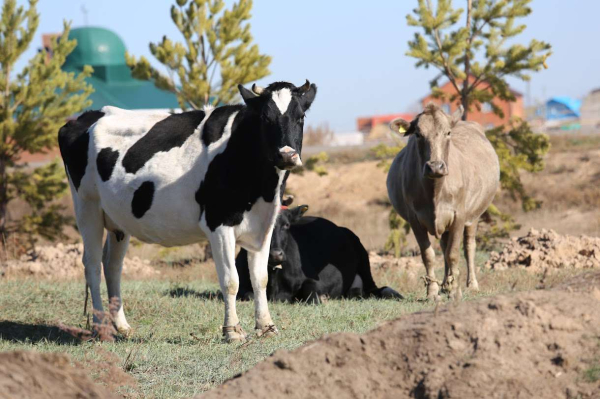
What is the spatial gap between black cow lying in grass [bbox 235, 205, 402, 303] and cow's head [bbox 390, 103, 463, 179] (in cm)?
211

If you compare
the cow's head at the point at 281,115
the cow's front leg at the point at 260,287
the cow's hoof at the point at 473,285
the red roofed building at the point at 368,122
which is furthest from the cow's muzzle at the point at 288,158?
the red roofed building at the point at 368,122

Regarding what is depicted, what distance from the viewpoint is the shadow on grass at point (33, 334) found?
341 inches

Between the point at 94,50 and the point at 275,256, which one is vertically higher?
the point at 94,50

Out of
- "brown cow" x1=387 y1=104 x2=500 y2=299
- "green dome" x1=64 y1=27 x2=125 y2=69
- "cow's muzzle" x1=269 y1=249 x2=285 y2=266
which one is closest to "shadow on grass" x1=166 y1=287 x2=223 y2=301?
"cow's muzzle" x1=269 y1=249 x2=285 y2=266

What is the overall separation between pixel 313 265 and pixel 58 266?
6046 millimetres

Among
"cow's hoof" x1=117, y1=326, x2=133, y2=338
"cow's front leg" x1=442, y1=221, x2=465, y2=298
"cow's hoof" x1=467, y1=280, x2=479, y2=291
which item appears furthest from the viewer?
"cow's hoof" x1=467, y1=280, x2=479, y2=291

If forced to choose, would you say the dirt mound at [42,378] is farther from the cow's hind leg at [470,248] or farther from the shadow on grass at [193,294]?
the cow's hind leg at [470,248]

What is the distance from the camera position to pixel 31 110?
783 inches

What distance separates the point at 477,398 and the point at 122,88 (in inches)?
1635

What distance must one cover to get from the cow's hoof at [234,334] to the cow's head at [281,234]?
2.59 meters

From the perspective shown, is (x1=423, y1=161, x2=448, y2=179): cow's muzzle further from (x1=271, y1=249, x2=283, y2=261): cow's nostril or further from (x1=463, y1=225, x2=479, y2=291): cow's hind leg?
(x1=463, y1=225, x2=479, y2=291): cow's hind leg

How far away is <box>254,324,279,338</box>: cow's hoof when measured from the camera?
7.98 m

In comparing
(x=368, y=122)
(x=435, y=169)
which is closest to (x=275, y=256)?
(x=435, y=169)

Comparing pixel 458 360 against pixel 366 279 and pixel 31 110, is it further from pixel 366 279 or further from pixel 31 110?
pixel 31 110
